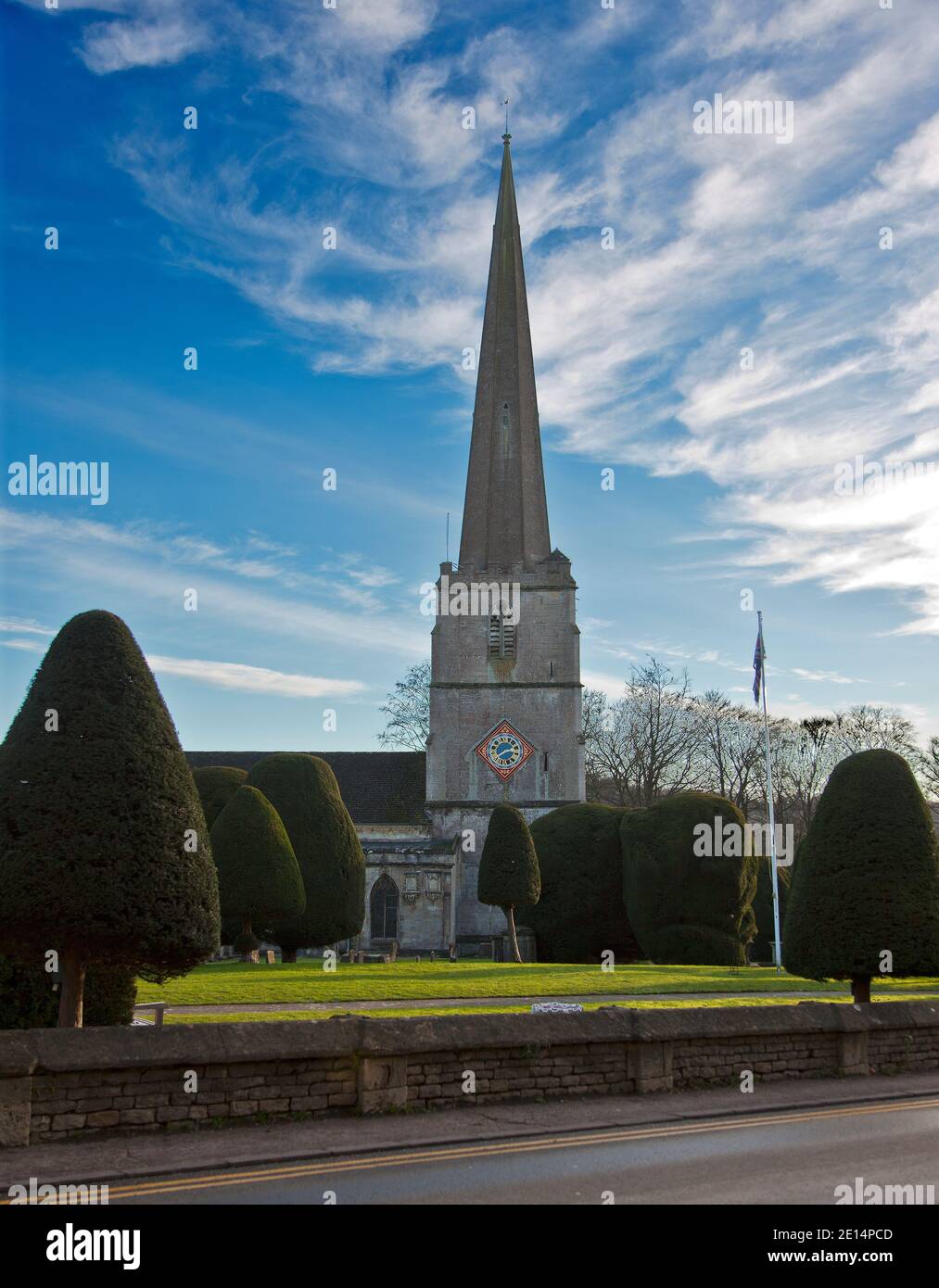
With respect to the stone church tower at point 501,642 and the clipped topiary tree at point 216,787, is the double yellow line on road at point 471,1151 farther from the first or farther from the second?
the stone church tower at point 501,642

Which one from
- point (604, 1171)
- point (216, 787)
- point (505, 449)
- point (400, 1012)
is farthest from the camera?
point (505, 449)

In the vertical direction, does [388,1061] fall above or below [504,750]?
below

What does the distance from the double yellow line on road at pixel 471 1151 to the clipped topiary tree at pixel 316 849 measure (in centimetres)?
2277

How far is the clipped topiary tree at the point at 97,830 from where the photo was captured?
10.9 meters

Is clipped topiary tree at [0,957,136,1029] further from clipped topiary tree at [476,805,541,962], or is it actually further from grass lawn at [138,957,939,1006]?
clipped topiary tree at [476,805,541,962]

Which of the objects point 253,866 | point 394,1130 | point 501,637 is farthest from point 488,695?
point 394,1130

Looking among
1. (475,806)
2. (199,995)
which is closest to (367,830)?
(475,806)

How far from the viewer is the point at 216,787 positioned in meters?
38.2

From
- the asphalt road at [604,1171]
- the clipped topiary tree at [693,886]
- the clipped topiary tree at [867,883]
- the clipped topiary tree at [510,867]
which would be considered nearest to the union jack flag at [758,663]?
the clipped topiary tree at [693,886]

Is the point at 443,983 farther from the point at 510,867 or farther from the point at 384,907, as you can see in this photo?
the point at 384,907

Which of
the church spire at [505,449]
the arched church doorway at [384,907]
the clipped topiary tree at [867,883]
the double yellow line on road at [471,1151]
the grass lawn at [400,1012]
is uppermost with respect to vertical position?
the church spire at [505,449]

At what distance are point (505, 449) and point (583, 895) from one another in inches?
923

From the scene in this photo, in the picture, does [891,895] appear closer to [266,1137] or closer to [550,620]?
[266,1137]

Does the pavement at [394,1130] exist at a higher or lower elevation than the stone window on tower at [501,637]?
lower
